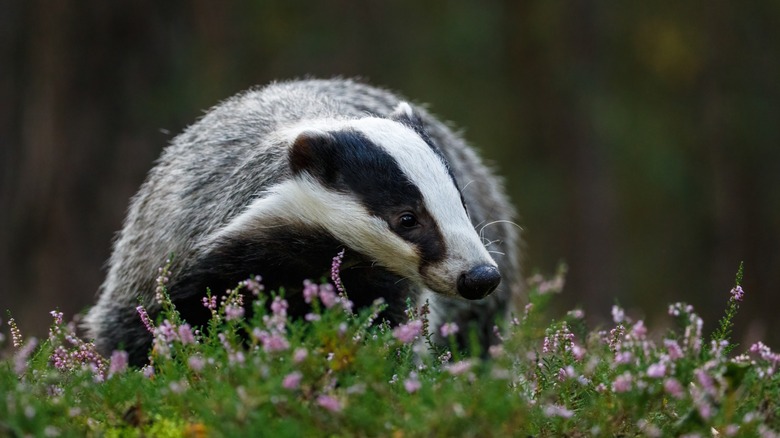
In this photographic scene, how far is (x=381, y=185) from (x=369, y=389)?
152 cm

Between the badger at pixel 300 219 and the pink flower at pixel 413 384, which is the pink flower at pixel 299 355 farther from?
the badger at pixel 300 219

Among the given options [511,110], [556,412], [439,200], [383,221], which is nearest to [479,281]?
[439,200]

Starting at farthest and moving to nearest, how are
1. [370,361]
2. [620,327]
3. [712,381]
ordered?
[620,327]
[712,381]
[370,361]

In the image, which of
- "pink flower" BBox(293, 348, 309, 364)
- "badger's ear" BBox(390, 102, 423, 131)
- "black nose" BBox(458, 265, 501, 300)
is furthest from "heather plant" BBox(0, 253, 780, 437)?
"badger's ear" BBox(390, 102, 423, 131)

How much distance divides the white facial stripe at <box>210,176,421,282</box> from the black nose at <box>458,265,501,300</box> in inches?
11.1

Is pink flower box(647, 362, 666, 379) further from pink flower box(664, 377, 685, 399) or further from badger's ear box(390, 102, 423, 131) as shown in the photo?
badger's ear box(390, 102, 423, 131)

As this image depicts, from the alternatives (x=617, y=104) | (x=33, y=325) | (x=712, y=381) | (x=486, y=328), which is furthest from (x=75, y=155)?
(x=617, y=104)

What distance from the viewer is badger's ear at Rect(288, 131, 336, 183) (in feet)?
15.7

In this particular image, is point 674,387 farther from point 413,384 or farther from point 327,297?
point 327,297

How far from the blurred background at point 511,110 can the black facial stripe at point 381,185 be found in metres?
5.05

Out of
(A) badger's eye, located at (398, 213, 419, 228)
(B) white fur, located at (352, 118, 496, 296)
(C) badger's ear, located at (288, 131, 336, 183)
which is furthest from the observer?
(C) badger's ear, located at (288, 131, 336, 183)

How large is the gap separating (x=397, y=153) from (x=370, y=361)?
169cm

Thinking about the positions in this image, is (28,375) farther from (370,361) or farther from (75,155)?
(75,155)

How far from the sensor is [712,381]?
337cm
